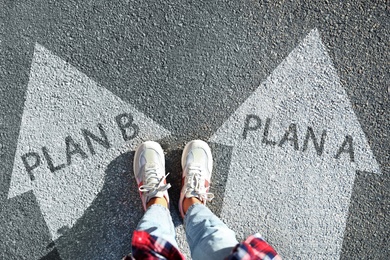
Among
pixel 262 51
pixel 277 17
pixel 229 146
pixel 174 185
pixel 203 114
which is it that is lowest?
pixel 174 185

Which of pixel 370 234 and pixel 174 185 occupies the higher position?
pixel 174 185

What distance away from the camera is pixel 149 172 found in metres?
2.29

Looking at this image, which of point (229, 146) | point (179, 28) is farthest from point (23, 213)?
point (179, 28)

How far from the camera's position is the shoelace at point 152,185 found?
2273 millimetres

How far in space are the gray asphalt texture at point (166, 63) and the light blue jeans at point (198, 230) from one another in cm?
22

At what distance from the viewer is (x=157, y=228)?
203 cm

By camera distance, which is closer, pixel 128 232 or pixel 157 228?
pixel 157 228

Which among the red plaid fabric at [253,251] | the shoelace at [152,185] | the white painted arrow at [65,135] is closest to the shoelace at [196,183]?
the shoelace at [152,185]

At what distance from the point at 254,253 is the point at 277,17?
139 cm

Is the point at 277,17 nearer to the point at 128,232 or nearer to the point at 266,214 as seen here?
the point at 266,214

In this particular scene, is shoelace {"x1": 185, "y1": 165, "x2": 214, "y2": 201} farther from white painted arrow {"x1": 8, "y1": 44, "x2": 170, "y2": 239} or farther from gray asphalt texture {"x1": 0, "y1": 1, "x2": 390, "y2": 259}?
white painted arrow {"x1": 8, "y1": 44, "x2": 170, "y2": 239}

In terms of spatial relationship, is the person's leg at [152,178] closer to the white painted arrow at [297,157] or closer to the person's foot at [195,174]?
the person's foot at [195,174]

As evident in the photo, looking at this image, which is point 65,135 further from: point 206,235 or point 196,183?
point 206,235

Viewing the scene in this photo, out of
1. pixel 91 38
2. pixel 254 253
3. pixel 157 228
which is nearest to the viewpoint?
pixel 254 253
